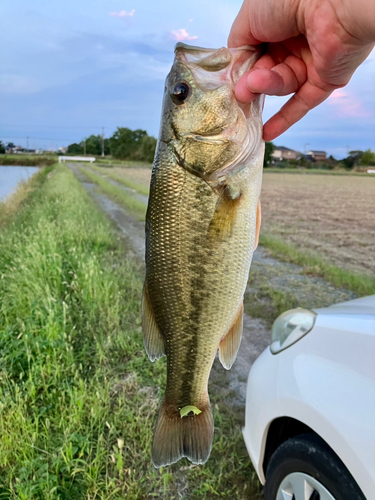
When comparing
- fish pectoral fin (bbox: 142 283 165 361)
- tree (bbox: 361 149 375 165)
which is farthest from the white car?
tree (bbox: 361 149 375 165)

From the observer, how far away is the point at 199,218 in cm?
140

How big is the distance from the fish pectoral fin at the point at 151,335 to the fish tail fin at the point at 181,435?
0.85ft

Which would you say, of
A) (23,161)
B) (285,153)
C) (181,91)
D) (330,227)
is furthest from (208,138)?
(285,153)

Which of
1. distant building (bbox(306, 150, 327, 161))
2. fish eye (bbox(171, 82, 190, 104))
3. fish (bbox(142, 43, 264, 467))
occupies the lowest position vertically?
fish (bbox(142, 43, 264, 467))

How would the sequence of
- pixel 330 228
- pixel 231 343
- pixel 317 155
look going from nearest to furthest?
1. pixel 231 343
2. pixel 330 228
3. pixel 317 155

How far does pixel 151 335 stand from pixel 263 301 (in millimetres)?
4179

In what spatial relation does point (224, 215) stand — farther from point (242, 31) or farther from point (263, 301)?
point (263, 301)

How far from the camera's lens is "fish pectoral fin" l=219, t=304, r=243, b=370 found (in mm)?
1585

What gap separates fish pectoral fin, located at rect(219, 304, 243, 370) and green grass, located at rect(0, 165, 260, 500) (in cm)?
126

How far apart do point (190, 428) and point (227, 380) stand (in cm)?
Answer: 227

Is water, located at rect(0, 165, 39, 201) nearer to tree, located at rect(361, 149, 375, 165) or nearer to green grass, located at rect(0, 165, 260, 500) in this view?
green grass, located at rect(0, 165, 260, 500)

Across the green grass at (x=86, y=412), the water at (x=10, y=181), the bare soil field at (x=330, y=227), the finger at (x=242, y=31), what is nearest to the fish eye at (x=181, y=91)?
the finger at (x=242, y=31)

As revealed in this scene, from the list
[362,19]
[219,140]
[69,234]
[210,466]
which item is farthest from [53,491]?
[69,234]

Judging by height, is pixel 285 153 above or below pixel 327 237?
above
